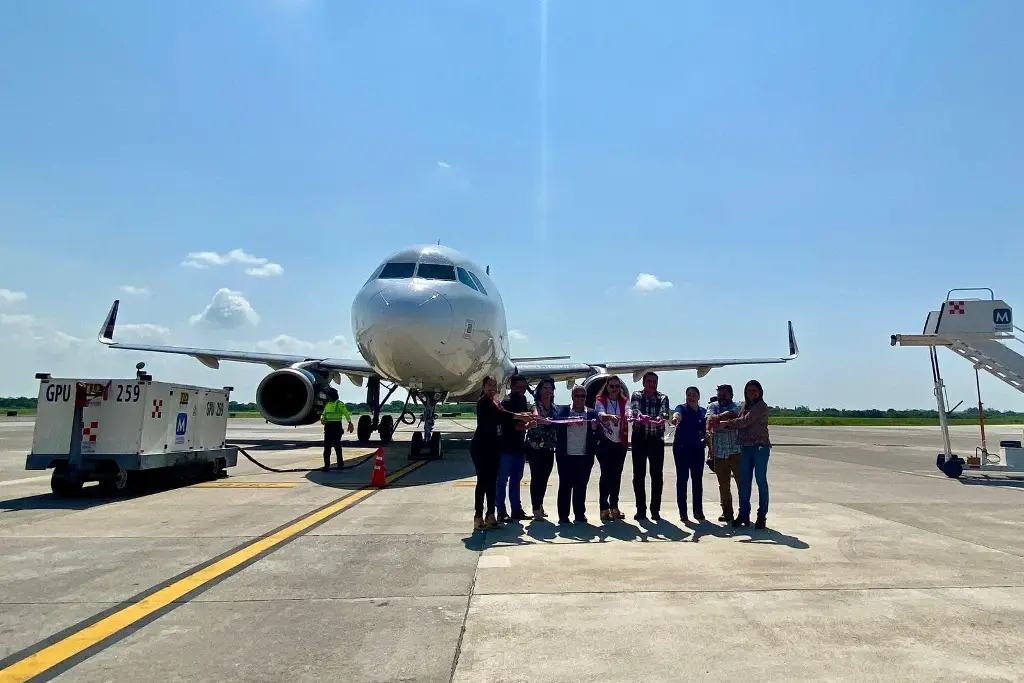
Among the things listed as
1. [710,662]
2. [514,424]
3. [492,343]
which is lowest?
[710,662]

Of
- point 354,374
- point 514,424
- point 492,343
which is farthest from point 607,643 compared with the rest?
point 354,374

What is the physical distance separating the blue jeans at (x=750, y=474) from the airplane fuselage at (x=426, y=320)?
6.37 metres

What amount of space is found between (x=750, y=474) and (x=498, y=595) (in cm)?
403

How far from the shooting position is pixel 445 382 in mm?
13641

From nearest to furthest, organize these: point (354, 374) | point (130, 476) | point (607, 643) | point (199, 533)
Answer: point (607, 643) < point (199, 533) < point (130, 476) < point (354, 374)

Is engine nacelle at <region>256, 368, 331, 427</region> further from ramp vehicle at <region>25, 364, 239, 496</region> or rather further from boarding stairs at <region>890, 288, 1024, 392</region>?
boarding stairs at <region>890, 288, 1024, 392</region>

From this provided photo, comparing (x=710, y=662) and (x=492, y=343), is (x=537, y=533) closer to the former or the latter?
(x=710, y=662)

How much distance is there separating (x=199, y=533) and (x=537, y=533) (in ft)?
10.7

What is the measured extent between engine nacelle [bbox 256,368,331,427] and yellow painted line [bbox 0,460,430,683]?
429 inches

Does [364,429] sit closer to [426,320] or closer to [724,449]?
[426,320]

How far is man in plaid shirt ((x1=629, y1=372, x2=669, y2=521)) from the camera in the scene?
24.1 feet

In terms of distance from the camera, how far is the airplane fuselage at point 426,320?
11984 millimetres

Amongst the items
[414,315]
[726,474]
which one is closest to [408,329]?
[414,315]

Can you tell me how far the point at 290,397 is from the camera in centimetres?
1761
